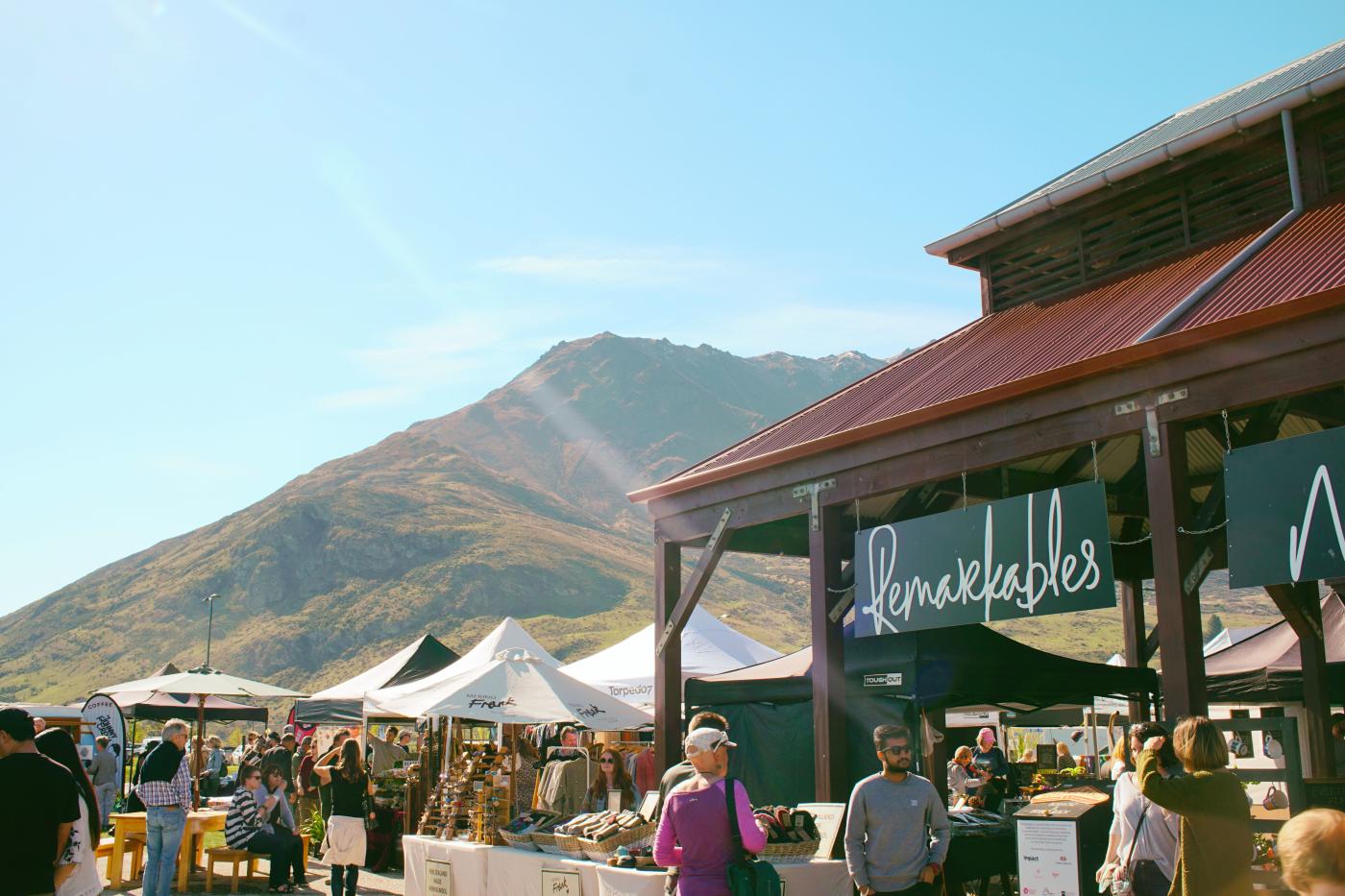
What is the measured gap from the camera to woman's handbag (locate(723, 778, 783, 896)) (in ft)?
20.2

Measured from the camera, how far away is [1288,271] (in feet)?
26.2

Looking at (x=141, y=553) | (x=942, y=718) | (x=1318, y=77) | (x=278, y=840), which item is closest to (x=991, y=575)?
(x=1318, y=77)

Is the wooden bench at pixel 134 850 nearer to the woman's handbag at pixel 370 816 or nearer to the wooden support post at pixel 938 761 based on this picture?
the woman's handbag at pixel 370 816

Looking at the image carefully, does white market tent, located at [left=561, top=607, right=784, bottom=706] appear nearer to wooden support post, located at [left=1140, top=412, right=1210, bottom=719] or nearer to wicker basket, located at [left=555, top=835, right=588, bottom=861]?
wicker basket, located at [left=555, top=835, right=588, bottom=861]

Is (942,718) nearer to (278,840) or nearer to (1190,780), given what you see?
(278,840)

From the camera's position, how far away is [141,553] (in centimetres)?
13625

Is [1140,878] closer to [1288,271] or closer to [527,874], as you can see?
[1288,271]

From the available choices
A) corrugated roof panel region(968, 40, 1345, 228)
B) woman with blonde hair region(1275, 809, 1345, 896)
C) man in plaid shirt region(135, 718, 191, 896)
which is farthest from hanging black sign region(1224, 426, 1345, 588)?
man in plaid shirt region(135, 718, 191, 896)

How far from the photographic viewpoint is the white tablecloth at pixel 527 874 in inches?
335

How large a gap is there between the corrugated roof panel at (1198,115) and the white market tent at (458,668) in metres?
8.55

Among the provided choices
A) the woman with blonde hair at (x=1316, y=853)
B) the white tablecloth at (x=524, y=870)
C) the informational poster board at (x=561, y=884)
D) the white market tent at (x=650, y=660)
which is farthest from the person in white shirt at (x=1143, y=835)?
the white market tent at (x=650, y=660)

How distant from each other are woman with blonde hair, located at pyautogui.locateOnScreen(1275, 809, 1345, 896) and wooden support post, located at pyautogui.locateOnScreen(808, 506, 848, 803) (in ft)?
22.1

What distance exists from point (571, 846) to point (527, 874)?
1.96 ft

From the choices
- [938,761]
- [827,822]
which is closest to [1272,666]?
[938,761]
